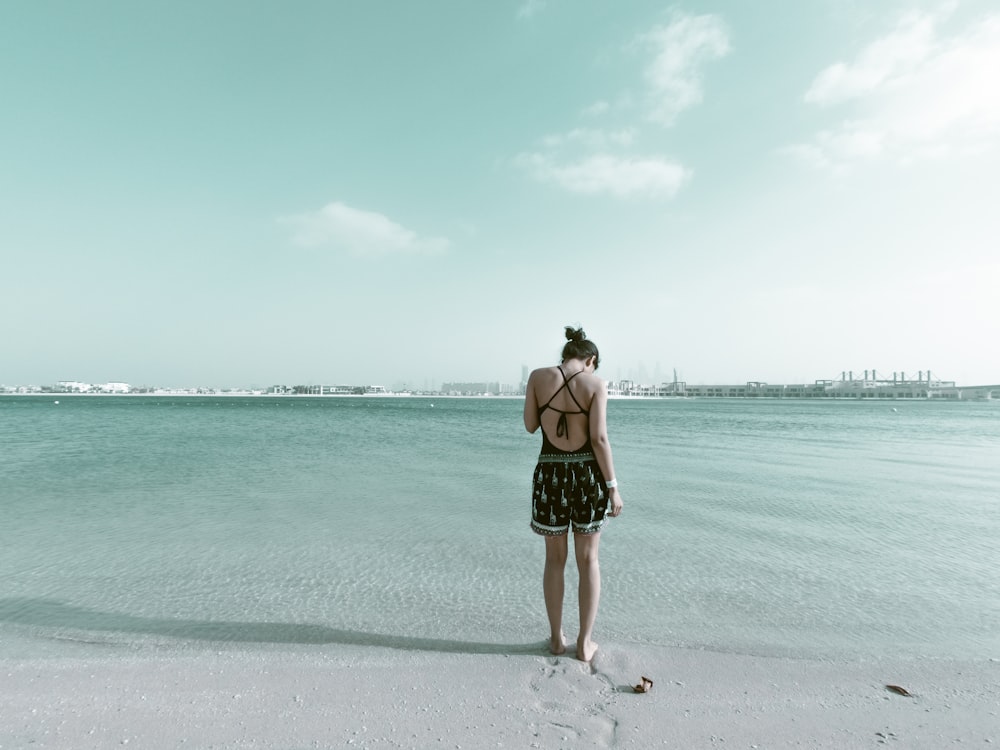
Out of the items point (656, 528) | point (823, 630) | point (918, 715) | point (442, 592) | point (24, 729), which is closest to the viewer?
point (24, 729)

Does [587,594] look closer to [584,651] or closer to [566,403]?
[584,651]

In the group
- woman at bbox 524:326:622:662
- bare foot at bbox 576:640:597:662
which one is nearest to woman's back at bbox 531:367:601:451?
woman at bbox 524:326:622:662

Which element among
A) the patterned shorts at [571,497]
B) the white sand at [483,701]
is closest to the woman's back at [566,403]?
the patterned shorts at [571,497]

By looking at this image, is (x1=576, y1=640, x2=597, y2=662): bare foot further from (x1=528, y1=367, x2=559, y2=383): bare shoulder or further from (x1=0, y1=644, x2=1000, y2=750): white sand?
(x1=528, y1=367, x2=559, y2=383): bare shoulder

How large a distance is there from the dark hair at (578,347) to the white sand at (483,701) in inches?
84.1

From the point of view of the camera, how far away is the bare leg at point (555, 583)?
3588mm

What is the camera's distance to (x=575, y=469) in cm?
355

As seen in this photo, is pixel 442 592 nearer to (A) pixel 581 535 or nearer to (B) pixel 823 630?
(A) pixel 581 535

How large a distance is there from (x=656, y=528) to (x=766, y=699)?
464 cm

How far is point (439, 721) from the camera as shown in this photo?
9.50 feet

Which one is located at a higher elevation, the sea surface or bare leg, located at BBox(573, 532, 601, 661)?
bare leg, located at BBox(573, 532, 601, 661)

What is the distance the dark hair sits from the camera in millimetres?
3639

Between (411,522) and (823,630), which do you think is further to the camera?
(411,522)

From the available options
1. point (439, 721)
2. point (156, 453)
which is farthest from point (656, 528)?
point (156, 453)
